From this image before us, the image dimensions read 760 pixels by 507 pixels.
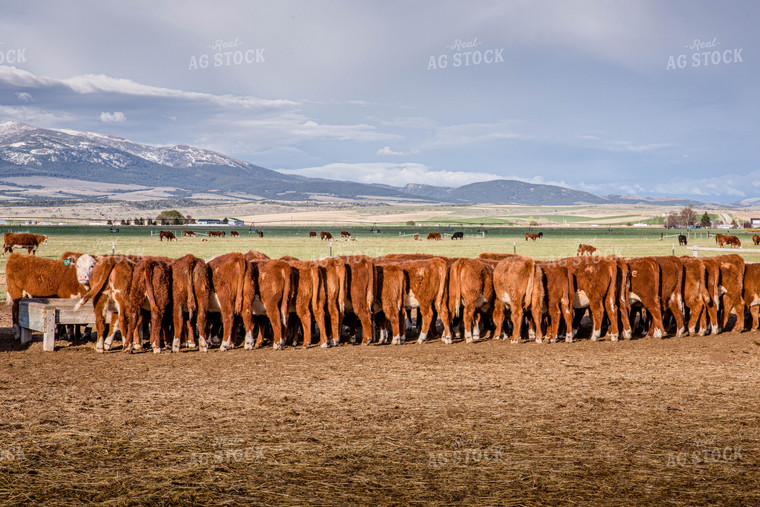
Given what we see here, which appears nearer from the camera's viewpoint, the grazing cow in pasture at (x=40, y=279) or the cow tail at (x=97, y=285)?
the cow tail at (x=97, y=285)

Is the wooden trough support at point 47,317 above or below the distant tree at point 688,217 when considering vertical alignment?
below

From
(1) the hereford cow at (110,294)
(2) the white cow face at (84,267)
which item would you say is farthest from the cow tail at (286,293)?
(2) the white cow face at (84,267)

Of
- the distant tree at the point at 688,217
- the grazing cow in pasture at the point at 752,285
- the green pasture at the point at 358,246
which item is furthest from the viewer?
the distant tree at the point at 688,217

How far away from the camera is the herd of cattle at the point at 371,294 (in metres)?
12.6

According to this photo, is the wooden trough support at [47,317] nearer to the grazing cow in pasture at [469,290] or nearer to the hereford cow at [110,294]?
the hereford cow at [110,294]

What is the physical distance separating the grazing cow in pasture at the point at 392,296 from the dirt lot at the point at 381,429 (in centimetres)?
151

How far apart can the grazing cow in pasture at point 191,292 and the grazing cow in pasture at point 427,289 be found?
3.90m

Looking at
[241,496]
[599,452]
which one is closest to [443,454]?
[599,452]

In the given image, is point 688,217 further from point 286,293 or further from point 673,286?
point 286,293

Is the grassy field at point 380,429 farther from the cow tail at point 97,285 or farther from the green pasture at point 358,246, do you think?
the green pasture at point 358,246

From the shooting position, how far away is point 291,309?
513 inches

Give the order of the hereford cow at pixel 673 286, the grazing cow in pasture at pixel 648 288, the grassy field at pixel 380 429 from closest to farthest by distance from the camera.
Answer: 1. the grassy field at pixel 380 429
2. the grazing cow in pasture at pixel 648 288
3. the hereford cow at pixel 673 286

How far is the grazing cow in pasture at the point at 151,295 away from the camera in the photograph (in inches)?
486

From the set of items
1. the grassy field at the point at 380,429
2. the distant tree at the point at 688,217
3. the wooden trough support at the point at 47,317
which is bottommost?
the grassy field at the point at 380,429
